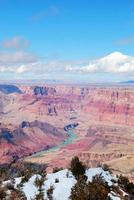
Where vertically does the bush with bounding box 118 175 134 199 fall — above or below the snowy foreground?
below

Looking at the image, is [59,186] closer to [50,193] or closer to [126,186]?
[50,193]

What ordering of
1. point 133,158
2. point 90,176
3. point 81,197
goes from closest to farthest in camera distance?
1. point 81,197
2. point 90,176
3. point 133,158

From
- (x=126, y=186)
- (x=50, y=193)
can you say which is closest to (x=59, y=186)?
(x=50, y=193)

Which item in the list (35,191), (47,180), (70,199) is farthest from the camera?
(47,180)

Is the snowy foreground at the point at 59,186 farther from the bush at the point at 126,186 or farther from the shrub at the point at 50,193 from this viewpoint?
the bush at the point at 126,186

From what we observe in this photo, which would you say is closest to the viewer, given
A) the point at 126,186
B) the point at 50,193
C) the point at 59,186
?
the point at 50,193

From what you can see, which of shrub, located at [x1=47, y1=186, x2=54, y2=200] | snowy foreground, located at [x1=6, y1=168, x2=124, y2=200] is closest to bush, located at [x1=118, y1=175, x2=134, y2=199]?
snowy foreground, located at [x1=6, y1=168, x2=124, y2=200]

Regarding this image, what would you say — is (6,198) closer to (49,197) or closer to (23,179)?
(49,197)

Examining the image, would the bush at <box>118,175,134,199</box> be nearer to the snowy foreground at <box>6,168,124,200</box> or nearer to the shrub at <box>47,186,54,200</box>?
the snowy foreground at <box>6,168,124,200</box>

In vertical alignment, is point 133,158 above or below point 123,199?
below

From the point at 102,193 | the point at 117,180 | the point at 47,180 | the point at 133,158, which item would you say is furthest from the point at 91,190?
the point at 133,158

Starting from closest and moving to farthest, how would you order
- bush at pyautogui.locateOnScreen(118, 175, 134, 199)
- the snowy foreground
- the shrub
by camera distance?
the shrub, the snowy foreground, bush at pyautogui.locateOnScreen(118, 175, 134, 199)
